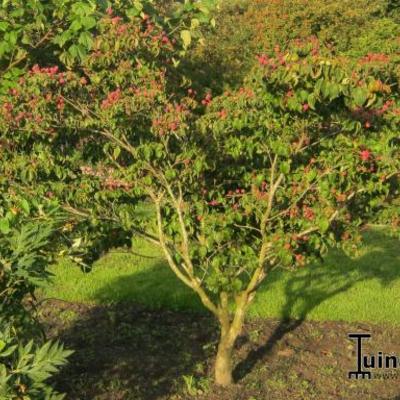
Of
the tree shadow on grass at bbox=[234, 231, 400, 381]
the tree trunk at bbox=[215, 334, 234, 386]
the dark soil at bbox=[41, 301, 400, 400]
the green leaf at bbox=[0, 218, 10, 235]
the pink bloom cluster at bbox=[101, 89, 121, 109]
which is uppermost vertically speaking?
the pink bloom cluster at bbox=[101, 89, 121, 109]

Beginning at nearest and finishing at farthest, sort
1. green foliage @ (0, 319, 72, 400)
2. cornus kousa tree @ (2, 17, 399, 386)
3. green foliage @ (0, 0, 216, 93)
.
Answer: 1. green foliage @ (0, 319, 72, 400)
2. cornus kousa tree @ (2, 17, 399, 386)
3. green foliage @ (0, 0, 216, 93)

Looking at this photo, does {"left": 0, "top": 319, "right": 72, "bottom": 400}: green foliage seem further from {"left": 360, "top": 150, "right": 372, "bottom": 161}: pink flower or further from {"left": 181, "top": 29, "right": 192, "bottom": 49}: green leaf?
{"left": 181, "top": 29, "right": 192, "bottom": 49}: green leaf

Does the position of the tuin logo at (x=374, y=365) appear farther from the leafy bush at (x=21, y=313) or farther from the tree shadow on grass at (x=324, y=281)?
the leafy bush at (x=21, y=313)

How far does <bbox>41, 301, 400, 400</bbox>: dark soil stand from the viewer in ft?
20.1

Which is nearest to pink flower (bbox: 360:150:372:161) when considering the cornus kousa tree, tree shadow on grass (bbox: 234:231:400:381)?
the cornus kousa tree

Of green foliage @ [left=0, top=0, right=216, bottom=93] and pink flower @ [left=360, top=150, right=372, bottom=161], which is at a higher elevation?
green foliage @ [left=0, top=0, right=216, bottom=93]

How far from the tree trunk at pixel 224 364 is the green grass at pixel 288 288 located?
1.87 m

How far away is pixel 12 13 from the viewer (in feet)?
21.9

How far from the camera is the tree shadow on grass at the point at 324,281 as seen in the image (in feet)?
24.5

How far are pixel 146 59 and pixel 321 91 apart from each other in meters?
1.59

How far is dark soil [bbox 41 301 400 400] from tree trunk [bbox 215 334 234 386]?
0.32ft

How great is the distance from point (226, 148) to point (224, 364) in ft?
6.86

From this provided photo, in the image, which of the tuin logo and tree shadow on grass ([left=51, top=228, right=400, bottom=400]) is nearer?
tree shadow on grass ([left=51, top=228, right=400, bottom=400])

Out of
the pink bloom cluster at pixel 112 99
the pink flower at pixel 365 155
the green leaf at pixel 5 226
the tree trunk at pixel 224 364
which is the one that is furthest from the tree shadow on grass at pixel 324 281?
the green leaf at pixel 5 226
